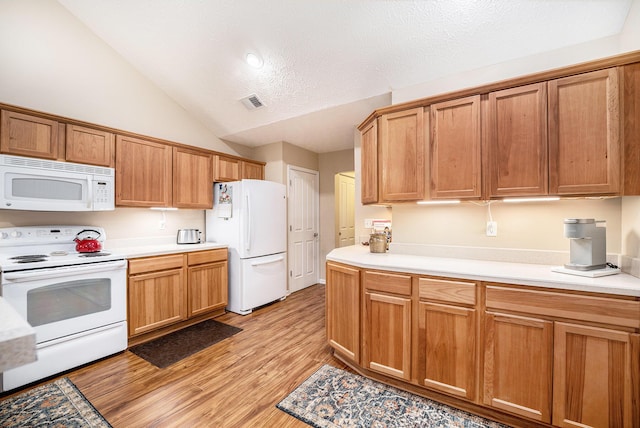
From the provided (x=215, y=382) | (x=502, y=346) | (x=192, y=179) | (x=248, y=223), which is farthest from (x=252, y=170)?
(x=502, y=346)

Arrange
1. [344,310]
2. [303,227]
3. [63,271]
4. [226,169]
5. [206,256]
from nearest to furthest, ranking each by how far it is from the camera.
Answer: [63,271]
[344,310]
[206,256]
[226,169]
[303,227]

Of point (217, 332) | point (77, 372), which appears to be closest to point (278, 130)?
point (217, 332)

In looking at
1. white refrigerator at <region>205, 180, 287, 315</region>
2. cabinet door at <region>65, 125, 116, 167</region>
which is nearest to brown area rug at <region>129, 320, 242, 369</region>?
white refrigerator at <region>205, 180, 287, 315</region>

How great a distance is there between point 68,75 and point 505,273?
4428 mm

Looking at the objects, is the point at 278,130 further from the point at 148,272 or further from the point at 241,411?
the point at 241,411

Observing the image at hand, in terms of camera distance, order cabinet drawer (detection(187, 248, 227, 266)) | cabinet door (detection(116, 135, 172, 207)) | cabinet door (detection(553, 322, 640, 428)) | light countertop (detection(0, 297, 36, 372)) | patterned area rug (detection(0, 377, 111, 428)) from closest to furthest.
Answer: light countertop (detection(0, 297, 36, 372))
cabinet door (detection(553, 322, 640, 428))
patterned area rug (detection(0, 377, 111, 428))
cabinet door (detection(116, 135, 172, 207))
cabinet drawer (detection(187, 248, 227, 266))

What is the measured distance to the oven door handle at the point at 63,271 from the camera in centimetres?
201

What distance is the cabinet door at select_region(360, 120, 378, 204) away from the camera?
2.53 m

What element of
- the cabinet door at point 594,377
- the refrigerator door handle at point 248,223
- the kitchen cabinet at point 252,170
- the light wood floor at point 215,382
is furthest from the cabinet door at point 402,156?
the kitchen cabinet at point 252,170

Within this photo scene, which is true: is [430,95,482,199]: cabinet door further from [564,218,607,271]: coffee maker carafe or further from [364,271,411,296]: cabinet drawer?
[364,271,411,296]: cabinet drawer

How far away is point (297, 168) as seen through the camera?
183 inches

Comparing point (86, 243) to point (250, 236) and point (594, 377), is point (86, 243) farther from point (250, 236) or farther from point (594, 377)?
point (594, 377)

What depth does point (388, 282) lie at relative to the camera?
6.72ft

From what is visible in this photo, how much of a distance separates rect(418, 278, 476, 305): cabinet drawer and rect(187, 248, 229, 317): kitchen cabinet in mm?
2583
